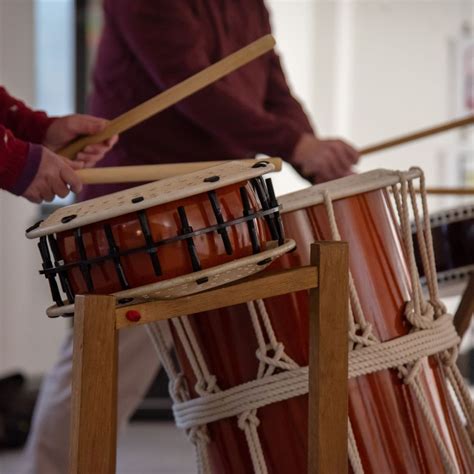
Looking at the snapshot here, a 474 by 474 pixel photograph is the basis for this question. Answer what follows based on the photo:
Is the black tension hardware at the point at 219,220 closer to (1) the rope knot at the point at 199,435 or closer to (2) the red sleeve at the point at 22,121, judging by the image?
(1) the rope knot at the point at 199,435

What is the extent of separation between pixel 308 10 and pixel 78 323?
2.76 meters

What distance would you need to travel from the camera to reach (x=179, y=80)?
67.9 inches

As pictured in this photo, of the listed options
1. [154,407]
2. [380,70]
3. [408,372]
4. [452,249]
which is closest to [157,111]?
[408,372]

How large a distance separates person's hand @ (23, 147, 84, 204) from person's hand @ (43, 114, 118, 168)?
22 cm

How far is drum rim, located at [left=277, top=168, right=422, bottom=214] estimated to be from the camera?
111 centimetres

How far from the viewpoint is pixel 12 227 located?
3.06 meters

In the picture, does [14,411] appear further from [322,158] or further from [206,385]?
[206,385]

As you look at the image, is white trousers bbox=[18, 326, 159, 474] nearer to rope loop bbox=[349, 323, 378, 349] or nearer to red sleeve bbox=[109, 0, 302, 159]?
red sleeve bbox=[109, 0, 302, 159]

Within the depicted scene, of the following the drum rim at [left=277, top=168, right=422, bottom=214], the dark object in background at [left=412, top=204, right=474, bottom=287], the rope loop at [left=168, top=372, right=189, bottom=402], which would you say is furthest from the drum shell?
the dark object in background at [left=412, top=204, right=474, bottom=287]

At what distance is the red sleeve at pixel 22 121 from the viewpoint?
1.41 meters

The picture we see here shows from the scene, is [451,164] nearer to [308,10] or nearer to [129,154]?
[308,10]

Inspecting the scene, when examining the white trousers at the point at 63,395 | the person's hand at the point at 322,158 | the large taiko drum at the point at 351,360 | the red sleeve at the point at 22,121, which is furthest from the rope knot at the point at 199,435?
the person's hand at the point at 322,158

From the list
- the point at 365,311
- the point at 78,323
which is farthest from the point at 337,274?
the point at 78,323

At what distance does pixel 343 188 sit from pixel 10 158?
1.27 feet
